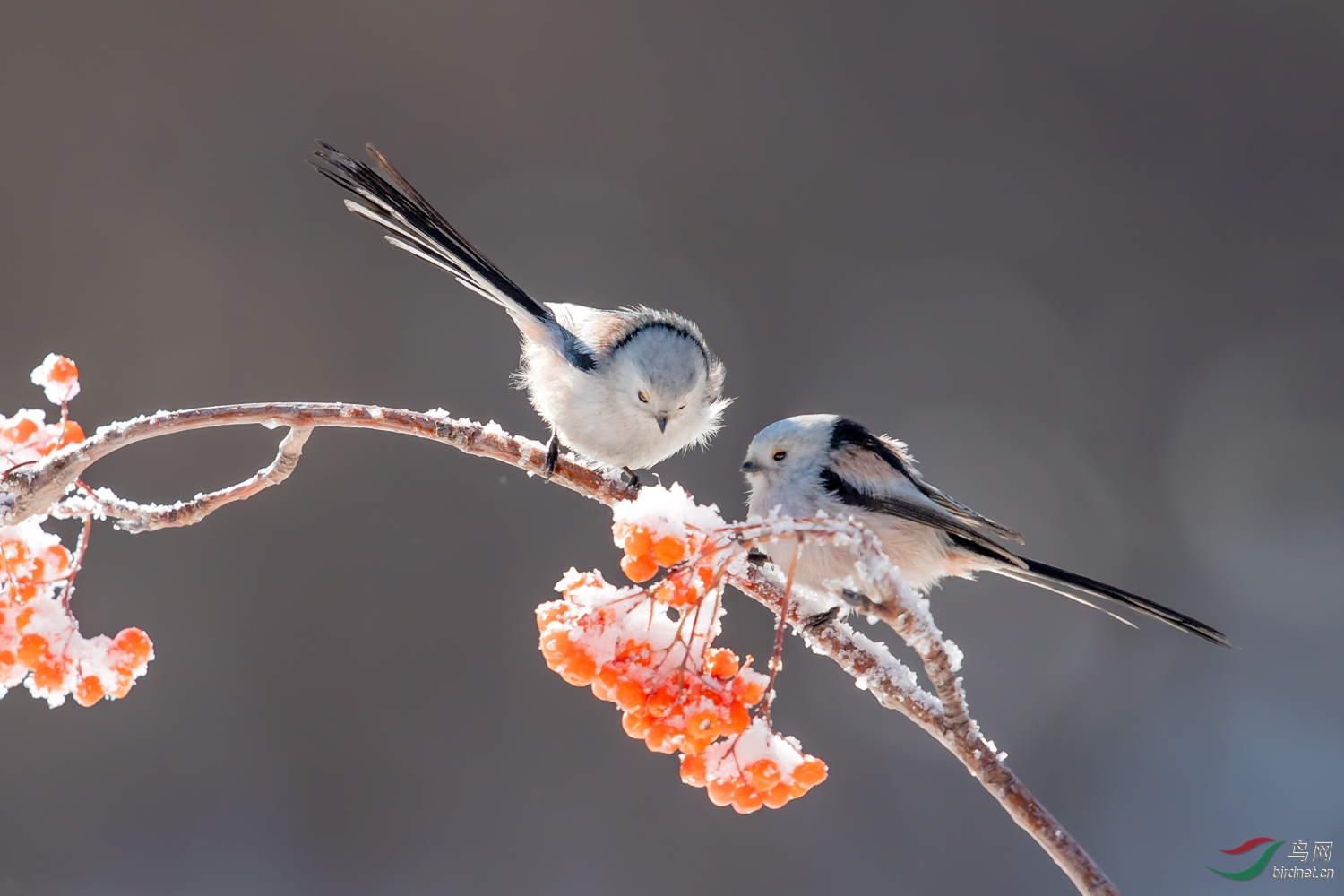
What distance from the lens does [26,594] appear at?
2.08 feet

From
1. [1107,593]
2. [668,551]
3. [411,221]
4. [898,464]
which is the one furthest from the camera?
[898,464]

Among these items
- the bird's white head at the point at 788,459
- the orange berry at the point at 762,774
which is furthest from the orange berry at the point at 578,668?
the bird's white head at the point at 788,459

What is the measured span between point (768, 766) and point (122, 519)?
54 cm

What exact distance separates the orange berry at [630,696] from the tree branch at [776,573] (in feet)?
0.34

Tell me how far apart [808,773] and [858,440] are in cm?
53

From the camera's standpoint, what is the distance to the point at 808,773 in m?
0.56

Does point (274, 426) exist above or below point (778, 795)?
above

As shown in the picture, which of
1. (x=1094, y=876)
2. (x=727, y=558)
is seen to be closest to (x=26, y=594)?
(x=727, y=558)

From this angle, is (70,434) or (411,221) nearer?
(70,434)

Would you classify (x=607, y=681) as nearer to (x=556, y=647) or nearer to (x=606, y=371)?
(x=556, y=647)

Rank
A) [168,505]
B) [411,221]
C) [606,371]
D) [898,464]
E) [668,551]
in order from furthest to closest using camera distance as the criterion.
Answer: [606,371]
[898,464]
[411,221]
[168,505]
[668,551]

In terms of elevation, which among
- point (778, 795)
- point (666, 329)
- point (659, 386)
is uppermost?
point (666, 329)

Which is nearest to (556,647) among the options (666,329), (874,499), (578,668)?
(578,668)

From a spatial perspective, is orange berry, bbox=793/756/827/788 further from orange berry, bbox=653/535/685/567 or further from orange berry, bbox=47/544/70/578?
orange berry, bbox=47/544/70/578
